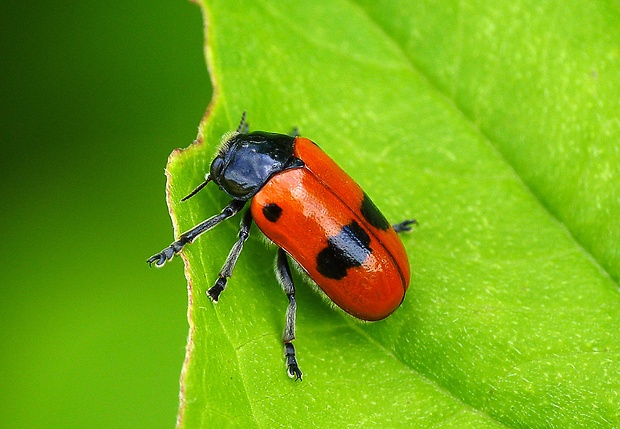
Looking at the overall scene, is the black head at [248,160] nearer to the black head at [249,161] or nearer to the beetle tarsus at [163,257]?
the black head at [249,161]

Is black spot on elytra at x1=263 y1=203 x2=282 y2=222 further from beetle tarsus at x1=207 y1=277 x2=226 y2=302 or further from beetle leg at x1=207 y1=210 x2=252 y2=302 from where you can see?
beetle tarsus at x1=207 y1=277 x2=226 y2=302

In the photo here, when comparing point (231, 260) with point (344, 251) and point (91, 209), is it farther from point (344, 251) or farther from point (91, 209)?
point (91, 209)

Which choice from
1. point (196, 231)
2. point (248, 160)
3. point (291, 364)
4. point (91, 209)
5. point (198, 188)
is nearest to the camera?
point (291, 364)

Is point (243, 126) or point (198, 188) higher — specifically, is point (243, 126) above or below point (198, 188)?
above

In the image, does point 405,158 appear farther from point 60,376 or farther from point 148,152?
point 60,376

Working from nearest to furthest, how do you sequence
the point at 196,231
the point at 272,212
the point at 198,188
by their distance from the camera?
the point at 196,231 → the point at 198,188 → the point at 272,212

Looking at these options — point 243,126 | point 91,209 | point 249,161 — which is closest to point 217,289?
point 249,161

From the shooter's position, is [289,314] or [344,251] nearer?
[289,314]
